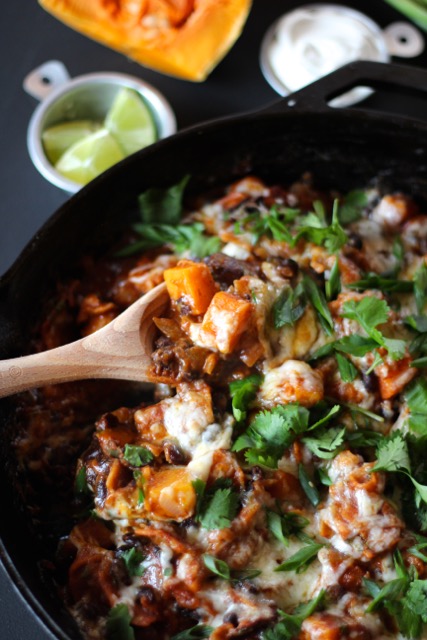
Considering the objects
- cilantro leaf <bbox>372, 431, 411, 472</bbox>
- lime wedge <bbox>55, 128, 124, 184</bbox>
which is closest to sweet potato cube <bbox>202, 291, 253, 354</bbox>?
cilantro leaf <bbox>372, 431, 411, 472</bbox>

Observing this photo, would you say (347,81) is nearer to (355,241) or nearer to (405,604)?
(355,241)

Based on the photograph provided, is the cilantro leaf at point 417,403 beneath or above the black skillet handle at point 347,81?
beneath

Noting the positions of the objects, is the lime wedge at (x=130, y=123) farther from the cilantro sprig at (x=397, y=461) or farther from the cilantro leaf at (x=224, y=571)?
the cilantro leaf at (x=224, y=571)

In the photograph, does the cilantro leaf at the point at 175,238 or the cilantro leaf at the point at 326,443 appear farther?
the cilantro leaf at the point at 175,238

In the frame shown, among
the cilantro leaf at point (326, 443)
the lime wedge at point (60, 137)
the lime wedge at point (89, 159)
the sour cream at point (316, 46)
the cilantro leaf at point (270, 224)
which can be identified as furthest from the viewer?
the sour cream at point (316, 46)

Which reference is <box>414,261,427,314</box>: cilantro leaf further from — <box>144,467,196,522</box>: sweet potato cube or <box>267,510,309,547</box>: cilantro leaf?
<box>144,467,196,522</box>: sweet potato cube

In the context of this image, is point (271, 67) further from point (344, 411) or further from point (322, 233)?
point (344, 411)

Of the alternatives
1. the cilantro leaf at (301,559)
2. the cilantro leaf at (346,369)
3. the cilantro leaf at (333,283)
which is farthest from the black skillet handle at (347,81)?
the cilantro leaf at (301,559)
